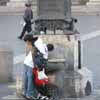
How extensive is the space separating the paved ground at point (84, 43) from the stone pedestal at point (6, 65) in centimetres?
24

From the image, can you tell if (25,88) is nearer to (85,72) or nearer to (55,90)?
(55,90)

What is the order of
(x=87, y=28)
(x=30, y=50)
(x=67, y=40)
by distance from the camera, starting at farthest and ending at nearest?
(x=87, y=28) → (x=67, y=40) → (x=30, y=50)

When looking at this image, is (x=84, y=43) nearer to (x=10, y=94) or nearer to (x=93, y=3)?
(x=10, y=94)

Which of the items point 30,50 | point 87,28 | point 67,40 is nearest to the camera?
point 30,50

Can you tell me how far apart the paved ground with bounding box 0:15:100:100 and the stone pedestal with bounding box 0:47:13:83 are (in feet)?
0.78

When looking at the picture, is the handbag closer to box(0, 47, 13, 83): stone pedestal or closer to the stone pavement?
the stone pavement

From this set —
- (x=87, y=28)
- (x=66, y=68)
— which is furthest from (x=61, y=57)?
(x=87, y=28)

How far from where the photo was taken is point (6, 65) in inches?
580

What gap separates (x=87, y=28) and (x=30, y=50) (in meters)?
17.1

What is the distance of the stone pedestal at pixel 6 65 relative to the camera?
48.2 feet

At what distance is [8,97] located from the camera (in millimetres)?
13078

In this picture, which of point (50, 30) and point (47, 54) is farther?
point (50, 30)

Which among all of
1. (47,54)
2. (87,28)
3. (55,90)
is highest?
(47,54)

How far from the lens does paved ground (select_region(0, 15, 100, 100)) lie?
16.9m
